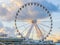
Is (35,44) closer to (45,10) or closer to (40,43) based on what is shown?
(40,43)

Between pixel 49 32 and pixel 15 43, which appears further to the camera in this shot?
pixel 15 43

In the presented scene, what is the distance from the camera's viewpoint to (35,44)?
6819cm

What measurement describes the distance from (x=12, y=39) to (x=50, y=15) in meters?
13.5

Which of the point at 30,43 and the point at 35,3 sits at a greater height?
the point at 35,3

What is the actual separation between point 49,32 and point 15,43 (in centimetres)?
1139

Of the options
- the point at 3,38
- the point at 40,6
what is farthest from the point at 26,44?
the point at 40,6

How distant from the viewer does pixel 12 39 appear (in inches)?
2736

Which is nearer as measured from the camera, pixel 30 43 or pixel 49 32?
pixel 49 32

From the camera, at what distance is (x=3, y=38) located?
229ft

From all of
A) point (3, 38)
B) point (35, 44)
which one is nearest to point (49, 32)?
point (35, 44)

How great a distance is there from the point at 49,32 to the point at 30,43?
9354mm

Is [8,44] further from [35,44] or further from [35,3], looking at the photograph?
[35,3]

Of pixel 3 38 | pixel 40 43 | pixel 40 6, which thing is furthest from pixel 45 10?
pixel 3 38

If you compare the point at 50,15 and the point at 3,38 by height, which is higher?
the point at 50,15
